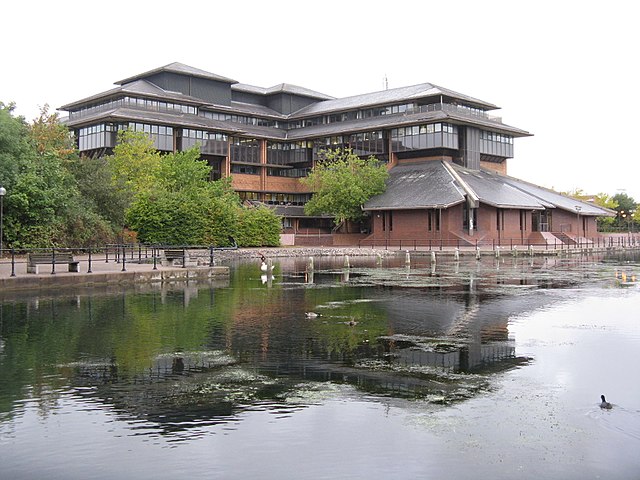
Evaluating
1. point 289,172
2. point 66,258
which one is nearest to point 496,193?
point 289,172

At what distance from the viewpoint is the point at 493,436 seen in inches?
336

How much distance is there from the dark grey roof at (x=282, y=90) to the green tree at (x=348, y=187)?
1984cm

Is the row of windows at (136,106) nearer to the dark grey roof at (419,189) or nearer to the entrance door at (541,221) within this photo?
the dark grey roof at (419,189)

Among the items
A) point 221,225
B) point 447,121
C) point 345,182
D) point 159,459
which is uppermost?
point 447,121

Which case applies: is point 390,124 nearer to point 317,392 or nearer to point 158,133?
point 158,133

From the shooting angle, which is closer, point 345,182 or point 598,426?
point 598,426

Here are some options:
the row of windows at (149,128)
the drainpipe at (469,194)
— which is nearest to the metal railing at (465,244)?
the drainpipe at (469,194)

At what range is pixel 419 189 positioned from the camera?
72.4m

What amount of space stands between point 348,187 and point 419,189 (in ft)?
24.9

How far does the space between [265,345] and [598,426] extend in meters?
7.36

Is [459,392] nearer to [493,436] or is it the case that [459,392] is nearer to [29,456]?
Answer: [493,436]

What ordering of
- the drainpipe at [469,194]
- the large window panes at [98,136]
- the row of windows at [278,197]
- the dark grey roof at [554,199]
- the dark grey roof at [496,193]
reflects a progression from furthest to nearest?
the row of windows at [278,197] < the dark grey roof at [554,199] < the large window panes at [98,136] < the dark grey roof at [496,193] < the drainpipe at [469,194]

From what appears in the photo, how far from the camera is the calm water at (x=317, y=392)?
7777 mm

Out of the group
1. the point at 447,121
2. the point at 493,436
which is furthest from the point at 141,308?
the point at 447,121
